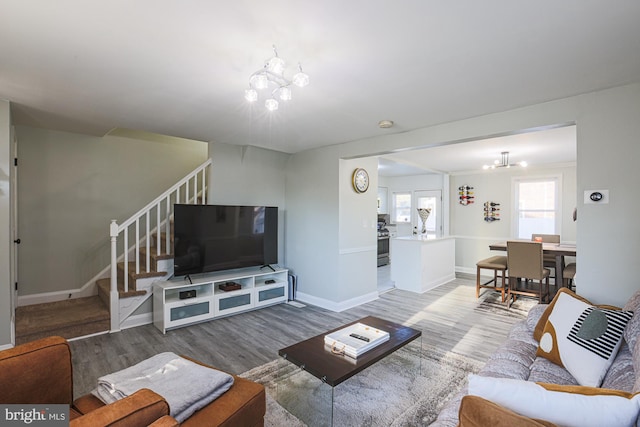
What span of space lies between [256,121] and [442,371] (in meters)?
2.99

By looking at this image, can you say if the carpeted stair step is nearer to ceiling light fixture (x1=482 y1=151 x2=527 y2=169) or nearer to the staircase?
the staircase

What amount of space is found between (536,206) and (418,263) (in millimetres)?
2997

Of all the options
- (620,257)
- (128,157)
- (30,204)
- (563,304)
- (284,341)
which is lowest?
(284,341)

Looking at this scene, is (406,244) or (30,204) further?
(406,244)

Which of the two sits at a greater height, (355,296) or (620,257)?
(620,257)

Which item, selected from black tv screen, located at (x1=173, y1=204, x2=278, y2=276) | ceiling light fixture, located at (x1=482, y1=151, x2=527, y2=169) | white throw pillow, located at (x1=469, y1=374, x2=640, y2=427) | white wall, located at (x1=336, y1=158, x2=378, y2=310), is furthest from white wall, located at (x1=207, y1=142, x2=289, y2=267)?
white throw pillow, located at (x1=469, y1=374, x2=640, y2=427)

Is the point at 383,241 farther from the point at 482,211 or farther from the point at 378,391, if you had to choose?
the point at 378,391

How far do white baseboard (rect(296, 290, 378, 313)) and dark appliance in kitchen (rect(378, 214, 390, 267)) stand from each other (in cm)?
297

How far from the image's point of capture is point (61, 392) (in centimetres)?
143

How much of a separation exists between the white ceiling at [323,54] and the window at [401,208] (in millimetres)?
5408

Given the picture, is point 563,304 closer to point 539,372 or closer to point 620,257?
point 539,372

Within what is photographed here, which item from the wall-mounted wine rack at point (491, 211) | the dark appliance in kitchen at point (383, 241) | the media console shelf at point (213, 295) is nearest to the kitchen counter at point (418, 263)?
the wall-mounted wine rack at point (491, 211)

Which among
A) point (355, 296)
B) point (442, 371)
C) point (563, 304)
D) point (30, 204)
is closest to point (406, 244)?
point (355, 296)

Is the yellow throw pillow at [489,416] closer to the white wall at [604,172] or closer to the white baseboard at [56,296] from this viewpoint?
the white wall at [604,172]
